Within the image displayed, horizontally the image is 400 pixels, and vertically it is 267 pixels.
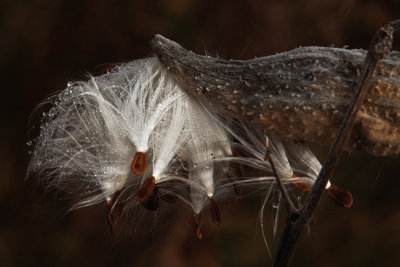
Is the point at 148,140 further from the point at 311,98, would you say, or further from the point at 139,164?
the point at 311,98

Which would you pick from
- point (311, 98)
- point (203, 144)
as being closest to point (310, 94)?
point (311, 98)

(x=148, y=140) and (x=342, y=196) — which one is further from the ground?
(x=148, y=140)

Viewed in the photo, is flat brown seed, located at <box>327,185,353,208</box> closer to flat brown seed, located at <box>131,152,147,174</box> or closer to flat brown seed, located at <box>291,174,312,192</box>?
flat brown seed, located at <box>291,174,312,192</box>

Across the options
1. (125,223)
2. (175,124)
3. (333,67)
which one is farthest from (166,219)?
(333,67)

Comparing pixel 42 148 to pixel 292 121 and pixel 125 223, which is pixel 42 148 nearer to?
pixel 125 223

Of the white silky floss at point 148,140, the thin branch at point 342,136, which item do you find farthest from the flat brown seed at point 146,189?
the thin branch at point 342,136

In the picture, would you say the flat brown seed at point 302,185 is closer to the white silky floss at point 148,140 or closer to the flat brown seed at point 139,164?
the white silky floss at point 148,140
